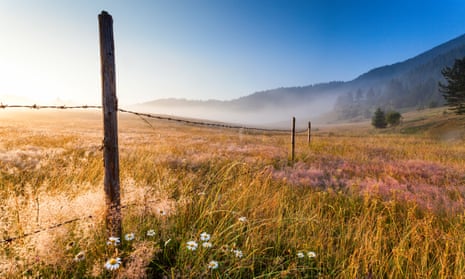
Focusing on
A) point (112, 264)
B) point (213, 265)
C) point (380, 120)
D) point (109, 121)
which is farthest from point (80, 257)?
point (380, 120)

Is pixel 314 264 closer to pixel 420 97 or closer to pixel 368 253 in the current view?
pixel 368 253

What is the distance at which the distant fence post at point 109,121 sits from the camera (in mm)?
2646

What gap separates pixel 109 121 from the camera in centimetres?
271

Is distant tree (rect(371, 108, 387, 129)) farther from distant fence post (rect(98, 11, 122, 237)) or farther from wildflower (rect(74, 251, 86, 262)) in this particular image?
wildflower (rect(74, 251, 86, 262))

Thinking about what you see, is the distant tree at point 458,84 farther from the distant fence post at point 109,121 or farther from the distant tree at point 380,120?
the distant fence post at point 109,121

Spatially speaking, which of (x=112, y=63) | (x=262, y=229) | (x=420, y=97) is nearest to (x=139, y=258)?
(x=262, y=229)

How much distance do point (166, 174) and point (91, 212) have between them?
9.87ft

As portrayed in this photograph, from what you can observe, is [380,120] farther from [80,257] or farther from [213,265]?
[80,257]

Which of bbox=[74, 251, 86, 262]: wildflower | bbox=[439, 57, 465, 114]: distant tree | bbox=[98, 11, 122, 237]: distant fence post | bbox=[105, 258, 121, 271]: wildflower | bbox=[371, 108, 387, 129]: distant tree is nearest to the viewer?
bbox=[105, 258, 121, 271]: wildflower

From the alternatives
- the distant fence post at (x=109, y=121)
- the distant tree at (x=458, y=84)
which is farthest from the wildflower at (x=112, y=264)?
the distant tree at (x=458, y=84)

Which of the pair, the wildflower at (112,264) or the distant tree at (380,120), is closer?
the wildflower at (112,264)

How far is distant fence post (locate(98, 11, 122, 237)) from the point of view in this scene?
2646mm

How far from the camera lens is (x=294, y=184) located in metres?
6.00

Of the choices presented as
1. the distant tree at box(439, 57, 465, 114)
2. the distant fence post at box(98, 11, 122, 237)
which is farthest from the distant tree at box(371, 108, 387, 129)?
the distant fence post at box(98, 11, 122, 237)
